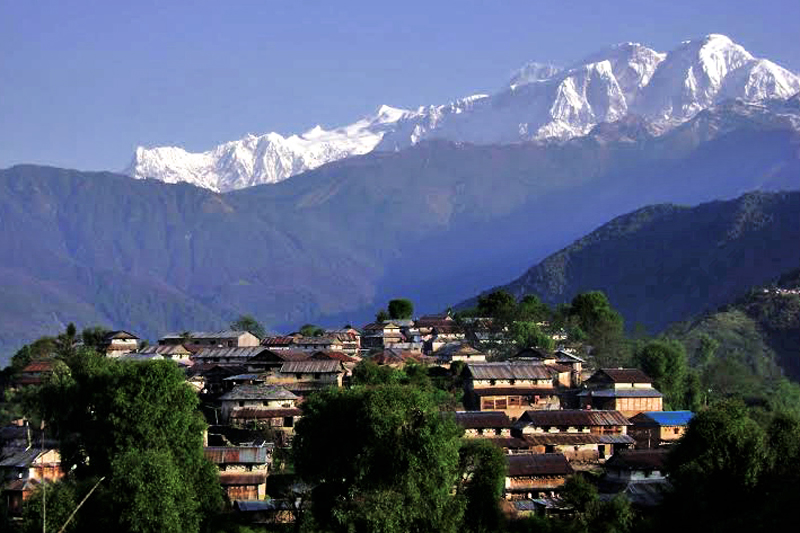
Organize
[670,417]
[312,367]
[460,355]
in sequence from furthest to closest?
[460,355]
[312,367]
[670,417]

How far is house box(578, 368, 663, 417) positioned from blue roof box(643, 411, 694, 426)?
2372mm

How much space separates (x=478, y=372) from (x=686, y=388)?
2037cm

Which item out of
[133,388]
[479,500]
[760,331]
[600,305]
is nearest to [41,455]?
[133,388]

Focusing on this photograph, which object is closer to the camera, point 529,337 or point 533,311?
point 529,337

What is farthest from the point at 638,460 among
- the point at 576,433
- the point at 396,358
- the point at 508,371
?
the point at 396,358

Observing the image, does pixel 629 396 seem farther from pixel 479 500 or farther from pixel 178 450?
pixel 178 450

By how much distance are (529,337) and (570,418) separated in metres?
27.7

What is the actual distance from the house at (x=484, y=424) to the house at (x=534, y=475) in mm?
5845

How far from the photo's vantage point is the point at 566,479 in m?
63.4

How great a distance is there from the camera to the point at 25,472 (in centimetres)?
6291

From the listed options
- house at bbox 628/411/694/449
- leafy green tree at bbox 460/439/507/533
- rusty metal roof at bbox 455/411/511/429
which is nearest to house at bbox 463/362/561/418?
rusty metal roof at bbox 455/411/511/429

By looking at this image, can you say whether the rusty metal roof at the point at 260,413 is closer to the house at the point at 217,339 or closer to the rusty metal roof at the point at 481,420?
the rusty metal roof at the point at 481,420

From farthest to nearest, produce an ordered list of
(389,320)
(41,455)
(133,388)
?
(389,320)
(41,455)
(133,388)

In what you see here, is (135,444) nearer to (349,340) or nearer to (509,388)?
(509,388)
